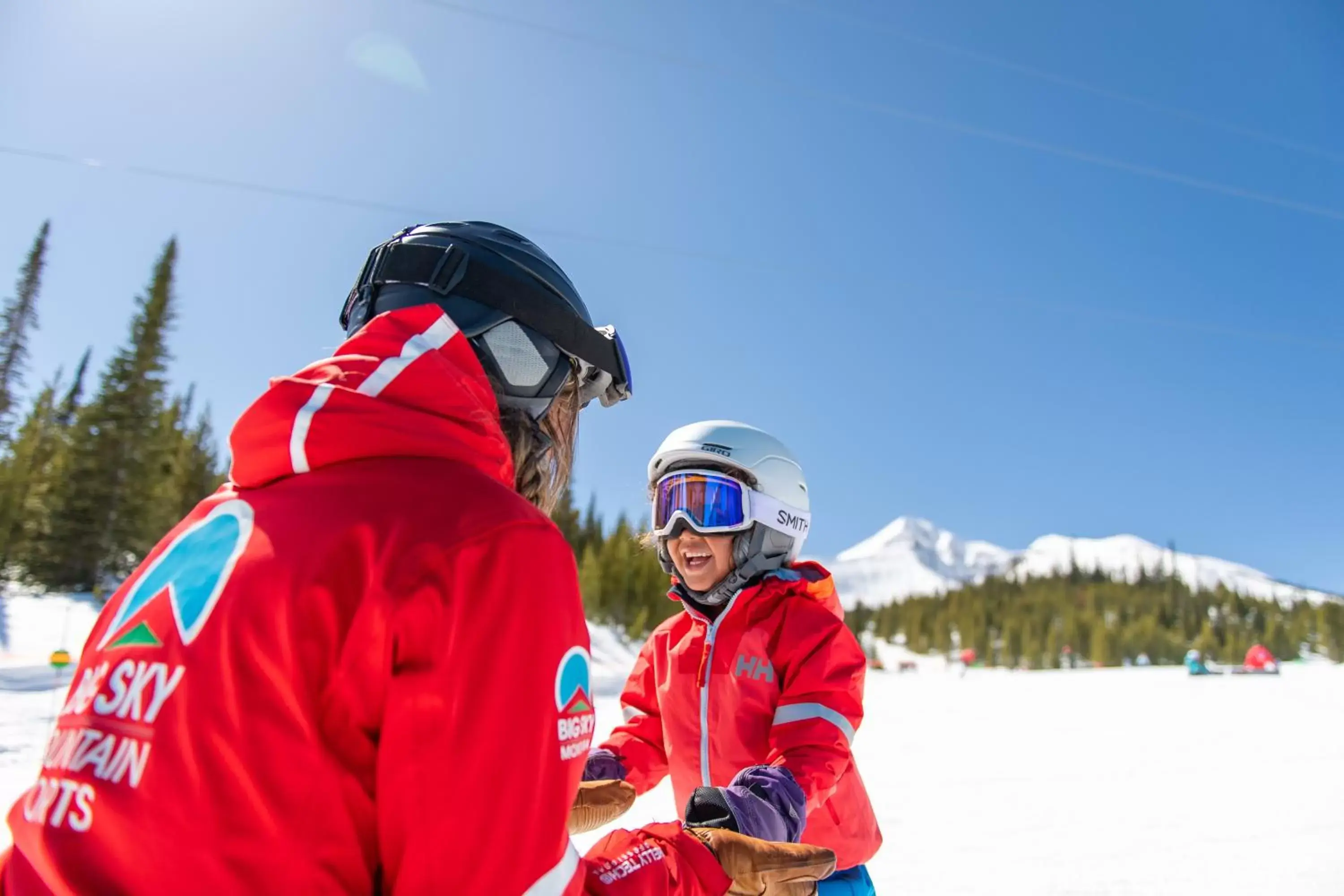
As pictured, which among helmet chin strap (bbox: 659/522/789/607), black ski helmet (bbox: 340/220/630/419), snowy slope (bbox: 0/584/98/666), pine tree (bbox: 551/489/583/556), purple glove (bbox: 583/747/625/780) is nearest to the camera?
black ski helmet (bbox: 340/220/630/419)

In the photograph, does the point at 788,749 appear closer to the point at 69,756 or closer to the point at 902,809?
the point at 69,756

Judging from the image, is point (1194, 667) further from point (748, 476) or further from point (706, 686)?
point (706, 686)

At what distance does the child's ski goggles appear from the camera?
3441 millimetres

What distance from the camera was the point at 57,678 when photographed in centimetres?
1241

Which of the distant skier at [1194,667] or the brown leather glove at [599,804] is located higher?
the distant skier at [1194,667]

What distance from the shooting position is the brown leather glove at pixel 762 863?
1.55 m

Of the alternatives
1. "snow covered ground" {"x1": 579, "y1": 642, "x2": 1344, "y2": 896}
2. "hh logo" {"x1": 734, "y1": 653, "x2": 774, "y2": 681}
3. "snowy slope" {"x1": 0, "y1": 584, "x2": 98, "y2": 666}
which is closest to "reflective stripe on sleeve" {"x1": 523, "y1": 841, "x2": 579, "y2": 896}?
"hh logo" {"x1": 734, "y1": 653, "x2": 774, "y2": 681}

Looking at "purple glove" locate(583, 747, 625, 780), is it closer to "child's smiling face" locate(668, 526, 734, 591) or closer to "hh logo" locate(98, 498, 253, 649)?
"child's smiling face" locate(668, 526, 734, 591)

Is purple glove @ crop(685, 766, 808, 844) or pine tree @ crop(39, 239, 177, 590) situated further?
pine tree @ crop(39, 239, 177, 590)

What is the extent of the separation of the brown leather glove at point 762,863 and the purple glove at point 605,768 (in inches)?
56.7

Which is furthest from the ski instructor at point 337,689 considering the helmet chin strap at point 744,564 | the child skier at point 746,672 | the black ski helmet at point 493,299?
the helmet chin strap at point 744,564

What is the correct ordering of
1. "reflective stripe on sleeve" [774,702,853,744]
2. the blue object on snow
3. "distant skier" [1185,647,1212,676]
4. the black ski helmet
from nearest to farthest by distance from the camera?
the black ski helmet → "reflective stripe on sleeve" [774,702,853,744] → the blue object on snow → "distant skier" [1185,647,1212,676]

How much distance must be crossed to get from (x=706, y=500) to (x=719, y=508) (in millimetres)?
76

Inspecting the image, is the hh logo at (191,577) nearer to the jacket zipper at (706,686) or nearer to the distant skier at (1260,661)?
the jacket zipper at (706,686)
